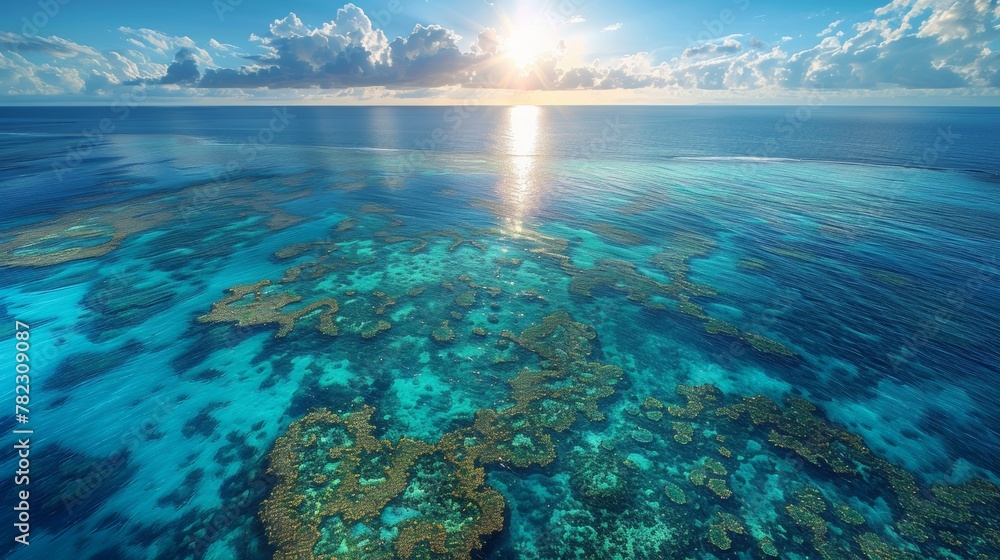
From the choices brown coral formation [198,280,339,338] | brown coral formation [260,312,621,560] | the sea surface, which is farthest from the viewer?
brown coral formation [198,280,339,338]

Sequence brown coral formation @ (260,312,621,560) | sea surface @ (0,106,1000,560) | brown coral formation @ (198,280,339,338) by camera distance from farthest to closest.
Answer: brown coral formation @ (198,280,339,338) < sea surface @ (0,106,1000,560) < brown coral formation @ (260,312,621,560)

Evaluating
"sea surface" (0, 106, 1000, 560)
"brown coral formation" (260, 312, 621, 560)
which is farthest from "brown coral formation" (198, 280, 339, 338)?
"brown coral formation" (260, 312, 621, 560)

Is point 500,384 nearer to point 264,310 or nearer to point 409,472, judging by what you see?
point 409,472

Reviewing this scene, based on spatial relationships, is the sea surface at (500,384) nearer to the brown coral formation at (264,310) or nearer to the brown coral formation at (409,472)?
the brown coral formation at (409,472)

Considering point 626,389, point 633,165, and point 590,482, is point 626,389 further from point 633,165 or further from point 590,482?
point 633,165

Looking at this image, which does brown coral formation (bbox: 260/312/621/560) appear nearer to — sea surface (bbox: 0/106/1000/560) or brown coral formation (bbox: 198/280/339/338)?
sea surface (bbox: 0/106/1000/560)

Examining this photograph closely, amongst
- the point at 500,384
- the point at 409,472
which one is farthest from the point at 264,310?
the point at 500,384

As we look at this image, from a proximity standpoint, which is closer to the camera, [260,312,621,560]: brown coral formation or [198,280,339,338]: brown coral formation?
[260,312,621,560]: brown coral formation

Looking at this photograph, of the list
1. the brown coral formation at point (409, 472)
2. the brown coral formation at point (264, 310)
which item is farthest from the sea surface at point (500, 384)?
the brown coral formation at point (264, 310)

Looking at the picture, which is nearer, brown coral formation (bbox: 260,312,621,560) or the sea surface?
brown coral formation (bbox: 260,312,621,560)

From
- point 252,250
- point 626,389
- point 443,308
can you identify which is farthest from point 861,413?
point 252,250
